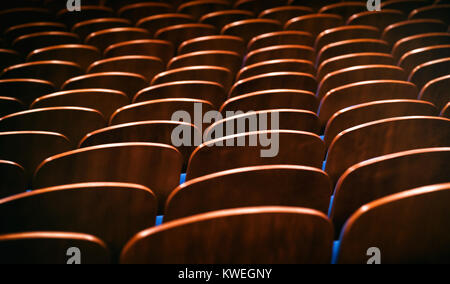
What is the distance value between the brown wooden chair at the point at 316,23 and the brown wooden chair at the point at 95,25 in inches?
25.8

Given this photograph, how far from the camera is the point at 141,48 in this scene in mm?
1354

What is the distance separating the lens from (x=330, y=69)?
Answer: 1160 millimetres

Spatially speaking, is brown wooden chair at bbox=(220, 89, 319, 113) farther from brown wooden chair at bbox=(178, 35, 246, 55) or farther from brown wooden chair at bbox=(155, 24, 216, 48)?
brown wooden chair at bbox=(155, 24, 216, 48)

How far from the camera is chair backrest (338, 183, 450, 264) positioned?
1.68 ft

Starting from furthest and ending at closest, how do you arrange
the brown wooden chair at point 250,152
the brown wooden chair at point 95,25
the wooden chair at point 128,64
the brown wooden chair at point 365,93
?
the brown wooden chair at point 95,25 < the wooden chair at point 128,64 < the brown wooden chair at point 365,93 < the brown wooden chair at point 250,152

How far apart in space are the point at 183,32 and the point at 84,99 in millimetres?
577

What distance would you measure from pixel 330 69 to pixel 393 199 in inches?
28.2

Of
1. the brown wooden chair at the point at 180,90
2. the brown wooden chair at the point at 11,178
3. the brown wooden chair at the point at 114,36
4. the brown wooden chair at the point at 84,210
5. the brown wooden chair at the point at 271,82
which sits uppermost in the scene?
the brown wooden chair at the point at 114,36

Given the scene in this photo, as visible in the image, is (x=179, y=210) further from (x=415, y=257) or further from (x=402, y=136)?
(x=402, y=136)

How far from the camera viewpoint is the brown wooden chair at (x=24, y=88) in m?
1.13

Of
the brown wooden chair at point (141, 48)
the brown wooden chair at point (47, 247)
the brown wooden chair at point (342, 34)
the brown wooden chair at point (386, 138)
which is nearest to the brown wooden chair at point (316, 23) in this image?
the brown wooden chair at point (342, 34)

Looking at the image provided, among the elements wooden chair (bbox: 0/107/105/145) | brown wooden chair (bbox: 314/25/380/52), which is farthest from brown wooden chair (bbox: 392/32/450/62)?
wooden chair (bbox: 0/107/105/145)

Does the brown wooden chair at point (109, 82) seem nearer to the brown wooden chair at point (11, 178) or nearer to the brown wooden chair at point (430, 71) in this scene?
the brown wooden chair at point (11, 178)
